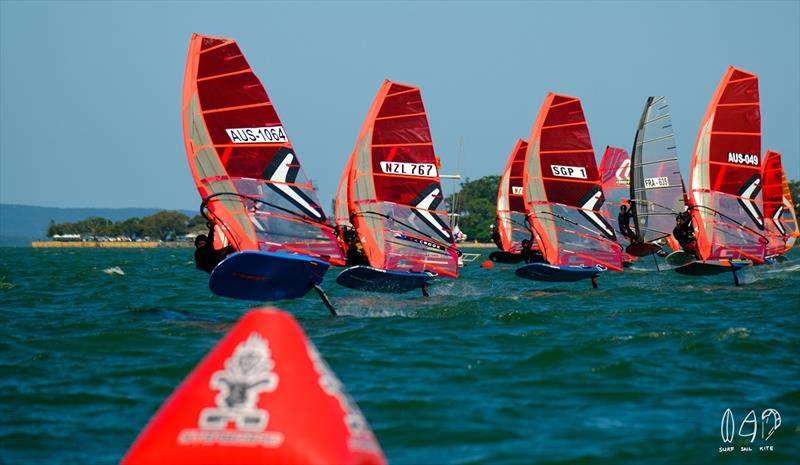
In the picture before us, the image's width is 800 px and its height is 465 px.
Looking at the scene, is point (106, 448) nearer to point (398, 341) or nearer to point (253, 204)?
point (398, 341)

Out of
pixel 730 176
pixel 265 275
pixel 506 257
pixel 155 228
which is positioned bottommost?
pixel 155 228

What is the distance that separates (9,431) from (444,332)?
7964 mm

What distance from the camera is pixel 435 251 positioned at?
79.2ft

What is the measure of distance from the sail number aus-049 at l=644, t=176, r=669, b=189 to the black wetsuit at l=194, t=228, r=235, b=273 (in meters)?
14.2

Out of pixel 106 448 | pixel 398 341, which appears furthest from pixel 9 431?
pixel 398 341

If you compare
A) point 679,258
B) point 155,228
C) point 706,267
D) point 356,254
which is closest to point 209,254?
point 356,254

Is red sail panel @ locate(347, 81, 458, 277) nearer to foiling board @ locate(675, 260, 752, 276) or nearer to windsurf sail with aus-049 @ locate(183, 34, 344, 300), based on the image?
windsurf sail with aus-049 @ locate(183, 34, 344, 300)

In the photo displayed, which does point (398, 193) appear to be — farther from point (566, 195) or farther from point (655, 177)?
point (655, 177)

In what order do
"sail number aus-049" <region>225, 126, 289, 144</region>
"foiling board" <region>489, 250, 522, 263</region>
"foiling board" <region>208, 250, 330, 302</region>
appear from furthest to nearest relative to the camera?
"foiling board" <region>489, 250, 522, 263</region> < "sail number aus-049" <region>225, 126, 289, 144</region> < "foiling board" <region>208, 250, 330, 302</region>

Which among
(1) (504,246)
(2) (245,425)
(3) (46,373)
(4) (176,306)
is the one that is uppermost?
(2) (245,425)

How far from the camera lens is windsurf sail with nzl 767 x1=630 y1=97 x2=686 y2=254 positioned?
29.2 meters

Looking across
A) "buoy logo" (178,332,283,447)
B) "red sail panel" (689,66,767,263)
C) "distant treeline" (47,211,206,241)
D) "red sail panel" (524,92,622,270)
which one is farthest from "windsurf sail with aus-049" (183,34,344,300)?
"distant treeline" (47,211,206,241)

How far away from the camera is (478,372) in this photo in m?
12.2

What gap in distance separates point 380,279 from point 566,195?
6823mm
